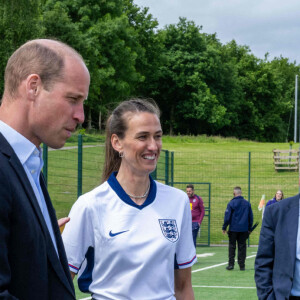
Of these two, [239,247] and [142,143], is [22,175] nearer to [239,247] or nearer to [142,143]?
[142,143]

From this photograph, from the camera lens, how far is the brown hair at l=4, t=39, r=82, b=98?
1.83 m

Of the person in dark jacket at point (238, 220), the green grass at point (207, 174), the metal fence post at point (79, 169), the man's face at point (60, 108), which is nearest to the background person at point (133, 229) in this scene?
the man's face at point (60, 108)

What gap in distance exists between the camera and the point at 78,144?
1136 cm

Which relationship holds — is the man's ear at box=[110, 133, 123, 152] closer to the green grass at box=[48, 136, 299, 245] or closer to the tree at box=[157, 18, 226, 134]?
the green grass at box=[48, 136, 299, 245]

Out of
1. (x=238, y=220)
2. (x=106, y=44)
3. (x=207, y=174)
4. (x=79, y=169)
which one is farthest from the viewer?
(x=106, y=44)

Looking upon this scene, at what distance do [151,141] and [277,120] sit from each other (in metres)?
72.1

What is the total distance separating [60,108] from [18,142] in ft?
0.52

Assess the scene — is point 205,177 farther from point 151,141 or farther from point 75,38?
point 151,141

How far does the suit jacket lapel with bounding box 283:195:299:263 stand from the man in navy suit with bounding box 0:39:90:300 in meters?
2.78

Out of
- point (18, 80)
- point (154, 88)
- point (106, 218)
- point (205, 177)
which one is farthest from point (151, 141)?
point (154, 88)

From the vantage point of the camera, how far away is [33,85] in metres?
1.81

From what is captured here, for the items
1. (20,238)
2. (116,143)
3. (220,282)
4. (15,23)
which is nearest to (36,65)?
(20,238)

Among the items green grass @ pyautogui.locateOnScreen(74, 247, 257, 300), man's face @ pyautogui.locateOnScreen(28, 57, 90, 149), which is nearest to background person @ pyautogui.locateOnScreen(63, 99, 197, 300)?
man's face @ pyautogui.locateOnScreen(28, 57, 90, 149)

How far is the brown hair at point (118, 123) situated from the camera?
3324 mm
